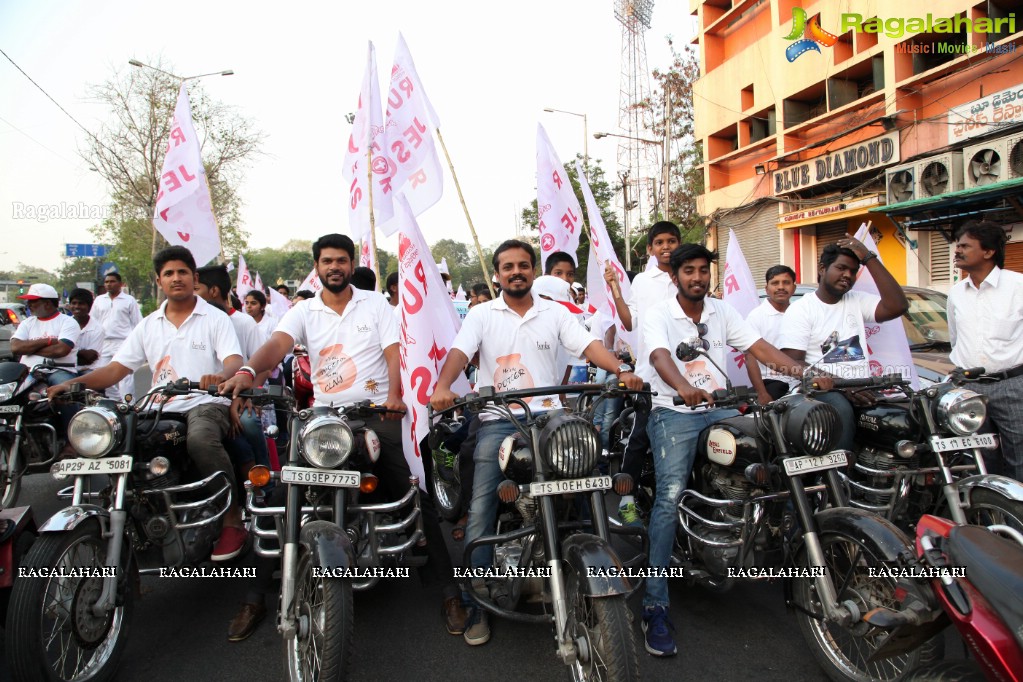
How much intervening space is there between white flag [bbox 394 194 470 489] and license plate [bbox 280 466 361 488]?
1.97 feet

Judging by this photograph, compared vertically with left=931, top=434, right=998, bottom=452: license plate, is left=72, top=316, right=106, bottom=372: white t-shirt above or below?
above

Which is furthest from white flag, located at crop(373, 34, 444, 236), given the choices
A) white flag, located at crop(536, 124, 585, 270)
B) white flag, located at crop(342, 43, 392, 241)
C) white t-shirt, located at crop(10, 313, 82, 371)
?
white t-shirt, located at crop(10, 313, 82, 371)

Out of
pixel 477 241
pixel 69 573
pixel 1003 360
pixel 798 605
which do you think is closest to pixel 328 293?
pixel 69 573

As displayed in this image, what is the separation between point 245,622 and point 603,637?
1983 mm

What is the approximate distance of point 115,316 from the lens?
7.80 meters

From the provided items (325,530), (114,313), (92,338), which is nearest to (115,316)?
(114,313)

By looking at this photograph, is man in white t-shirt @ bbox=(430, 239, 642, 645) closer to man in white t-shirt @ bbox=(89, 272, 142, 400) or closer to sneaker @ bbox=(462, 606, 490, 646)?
sneaker @ bbox=(462, 606, 490, 646)

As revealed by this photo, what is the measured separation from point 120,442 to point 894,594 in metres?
3.22

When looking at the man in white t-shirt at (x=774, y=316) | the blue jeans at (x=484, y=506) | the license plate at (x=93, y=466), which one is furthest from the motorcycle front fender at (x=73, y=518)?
the man in white t-shirt at (x=774, y=316)

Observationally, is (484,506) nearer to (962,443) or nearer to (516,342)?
(516,342)

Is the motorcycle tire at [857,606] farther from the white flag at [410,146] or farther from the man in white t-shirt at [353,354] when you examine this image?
the white flag at [410,146]

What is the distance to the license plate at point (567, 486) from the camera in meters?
2.72

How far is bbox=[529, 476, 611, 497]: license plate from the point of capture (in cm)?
272

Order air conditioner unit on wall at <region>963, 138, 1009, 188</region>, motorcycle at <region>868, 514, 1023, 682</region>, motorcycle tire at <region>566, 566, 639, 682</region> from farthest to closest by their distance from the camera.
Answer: air conditioner unit on wall at <region>963, 138, 1009, 188</region>, motorcycle tire at <region>566, 566, 639, 682</region>, motorcycle at <region>868, 514, 1023, 682</region>
